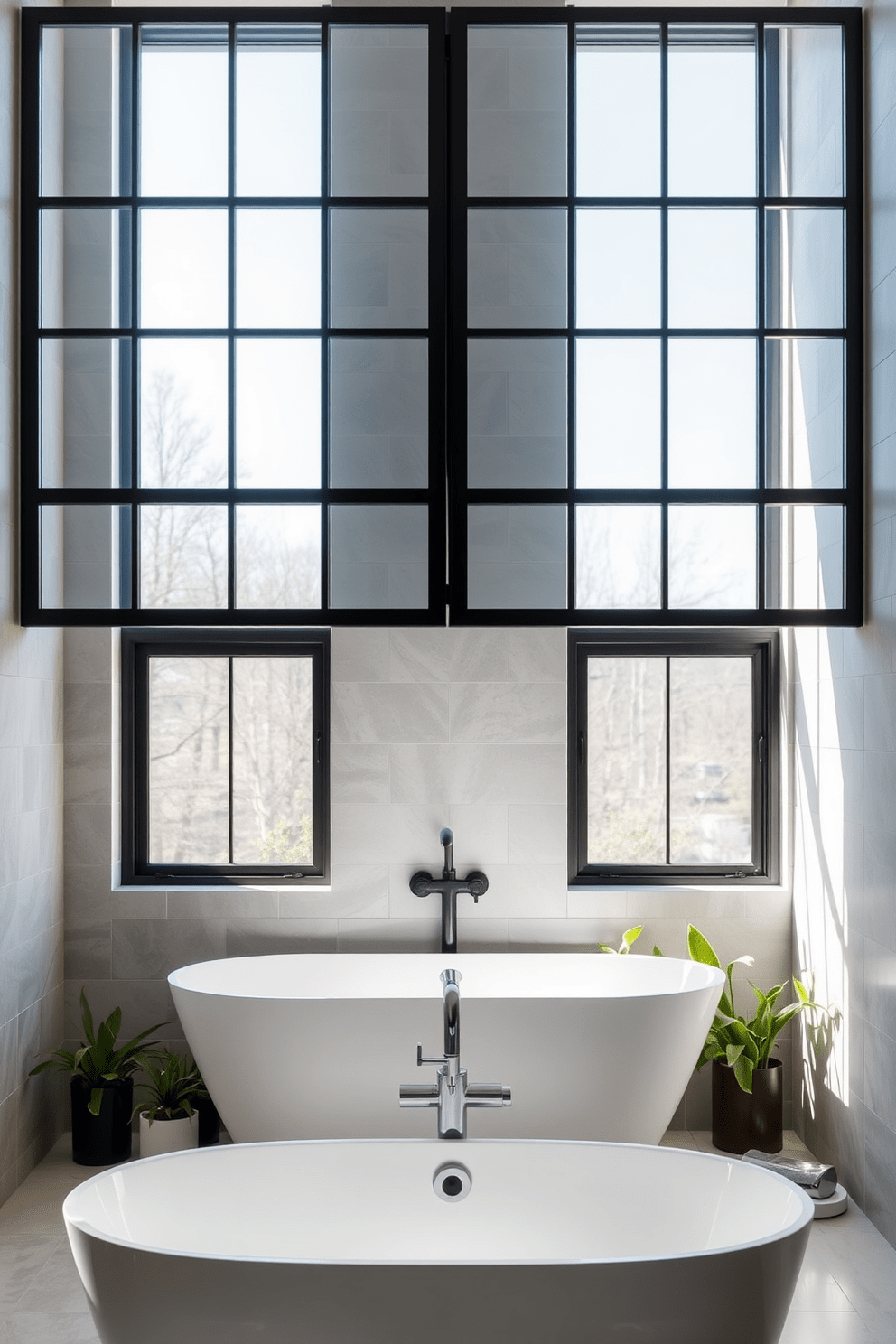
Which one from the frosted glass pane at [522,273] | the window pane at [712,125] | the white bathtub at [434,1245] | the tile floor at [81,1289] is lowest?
the tile floor at [81,1289]

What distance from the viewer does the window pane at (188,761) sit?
3762mm

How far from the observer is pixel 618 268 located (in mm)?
3158

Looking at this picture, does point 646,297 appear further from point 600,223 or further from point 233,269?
point 233,269

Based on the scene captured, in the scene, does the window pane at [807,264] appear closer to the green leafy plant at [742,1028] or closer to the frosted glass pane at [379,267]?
the frosted glass pane at [379,267]

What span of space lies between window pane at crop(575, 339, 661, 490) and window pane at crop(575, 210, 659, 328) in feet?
0.25

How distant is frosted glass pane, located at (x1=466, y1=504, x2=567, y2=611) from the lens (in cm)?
315

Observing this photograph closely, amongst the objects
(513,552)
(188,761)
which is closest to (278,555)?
(513,552)

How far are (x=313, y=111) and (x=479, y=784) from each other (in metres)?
2.16

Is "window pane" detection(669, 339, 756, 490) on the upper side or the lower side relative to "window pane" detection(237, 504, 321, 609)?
upper

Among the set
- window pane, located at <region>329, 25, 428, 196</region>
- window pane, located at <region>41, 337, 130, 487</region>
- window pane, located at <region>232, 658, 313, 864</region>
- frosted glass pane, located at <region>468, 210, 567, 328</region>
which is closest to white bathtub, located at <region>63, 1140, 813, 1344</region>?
window pane, located at <region>232, 658, 313, 864</region>

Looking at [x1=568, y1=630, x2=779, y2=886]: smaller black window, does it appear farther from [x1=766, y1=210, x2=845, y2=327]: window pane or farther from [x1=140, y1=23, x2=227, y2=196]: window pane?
[x1=140, y1=23, x2=227, y2=196]: window pane

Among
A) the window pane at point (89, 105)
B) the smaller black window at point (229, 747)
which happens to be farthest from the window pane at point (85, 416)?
the smaller black window at point (229, 747)

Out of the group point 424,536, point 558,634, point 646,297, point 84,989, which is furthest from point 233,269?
point 84,989

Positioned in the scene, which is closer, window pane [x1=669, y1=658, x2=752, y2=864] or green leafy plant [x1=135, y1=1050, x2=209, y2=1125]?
green leafy plant [x1=135, y1=1050, x2=209, y2=1125]
